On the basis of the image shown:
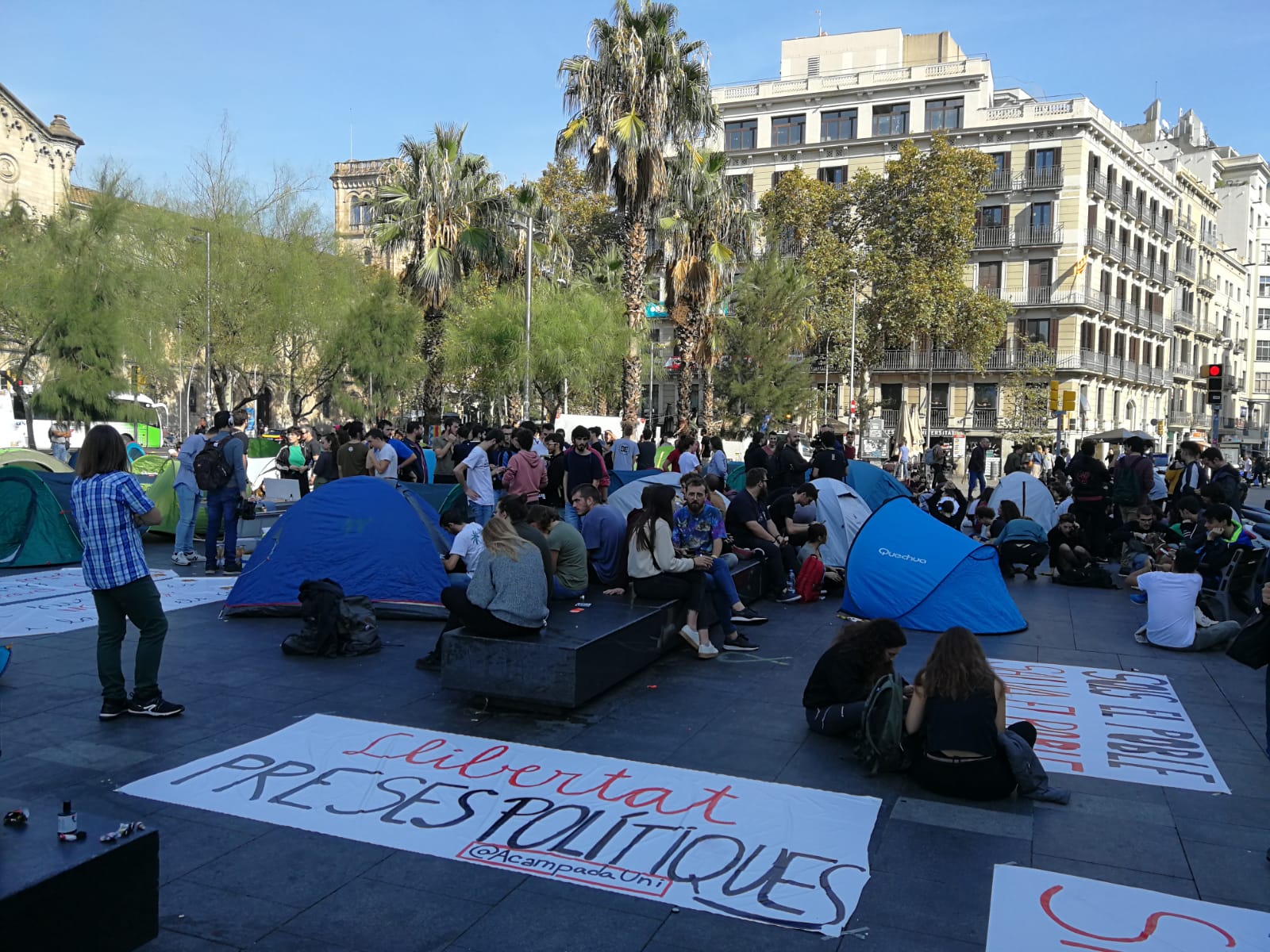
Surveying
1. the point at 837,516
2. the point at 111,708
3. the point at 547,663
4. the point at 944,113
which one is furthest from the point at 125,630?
the point at 944,113

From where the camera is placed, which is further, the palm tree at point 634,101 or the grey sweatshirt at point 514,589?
the palm tree at point 634,101


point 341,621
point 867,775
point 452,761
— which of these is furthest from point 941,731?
point 341,621

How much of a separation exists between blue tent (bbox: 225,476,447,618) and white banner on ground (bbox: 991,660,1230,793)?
17.0 ft

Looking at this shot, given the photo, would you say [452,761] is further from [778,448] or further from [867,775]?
[778,448]

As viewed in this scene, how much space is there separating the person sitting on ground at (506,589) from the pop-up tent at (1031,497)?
9385mm

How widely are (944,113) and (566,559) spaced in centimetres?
4779

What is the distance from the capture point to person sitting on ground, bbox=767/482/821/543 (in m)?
11.8

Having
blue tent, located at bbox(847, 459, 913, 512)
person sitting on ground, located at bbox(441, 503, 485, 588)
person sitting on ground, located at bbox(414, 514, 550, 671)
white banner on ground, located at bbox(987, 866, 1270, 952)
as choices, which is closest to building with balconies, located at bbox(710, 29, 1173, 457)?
blue tent, located at bbox(847, 459, 913, 512)

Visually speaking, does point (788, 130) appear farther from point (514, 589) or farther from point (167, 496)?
point (514, 589)

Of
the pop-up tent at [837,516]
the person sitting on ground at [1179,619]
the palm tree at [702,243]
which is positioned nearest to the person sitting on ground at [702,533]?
the pop-up tent at [837,516]

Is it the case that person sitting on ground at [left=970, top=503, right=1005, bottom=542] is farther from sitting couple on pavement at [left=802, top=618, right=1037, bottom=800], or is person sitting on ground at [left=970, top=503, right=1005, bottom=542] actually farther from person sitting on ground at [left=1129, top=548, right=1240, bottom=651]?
sitting couple on pavement at [left=802, top=618, right=1037, bottom=800]

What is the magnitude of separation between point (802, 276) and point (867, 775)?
37104 mm

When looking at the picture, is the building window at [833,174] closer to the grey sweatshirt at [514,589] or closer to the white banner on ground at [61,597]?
the white banner on ground at [61,597]

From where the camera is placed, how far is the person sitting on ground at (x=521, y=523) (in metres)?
7.23
